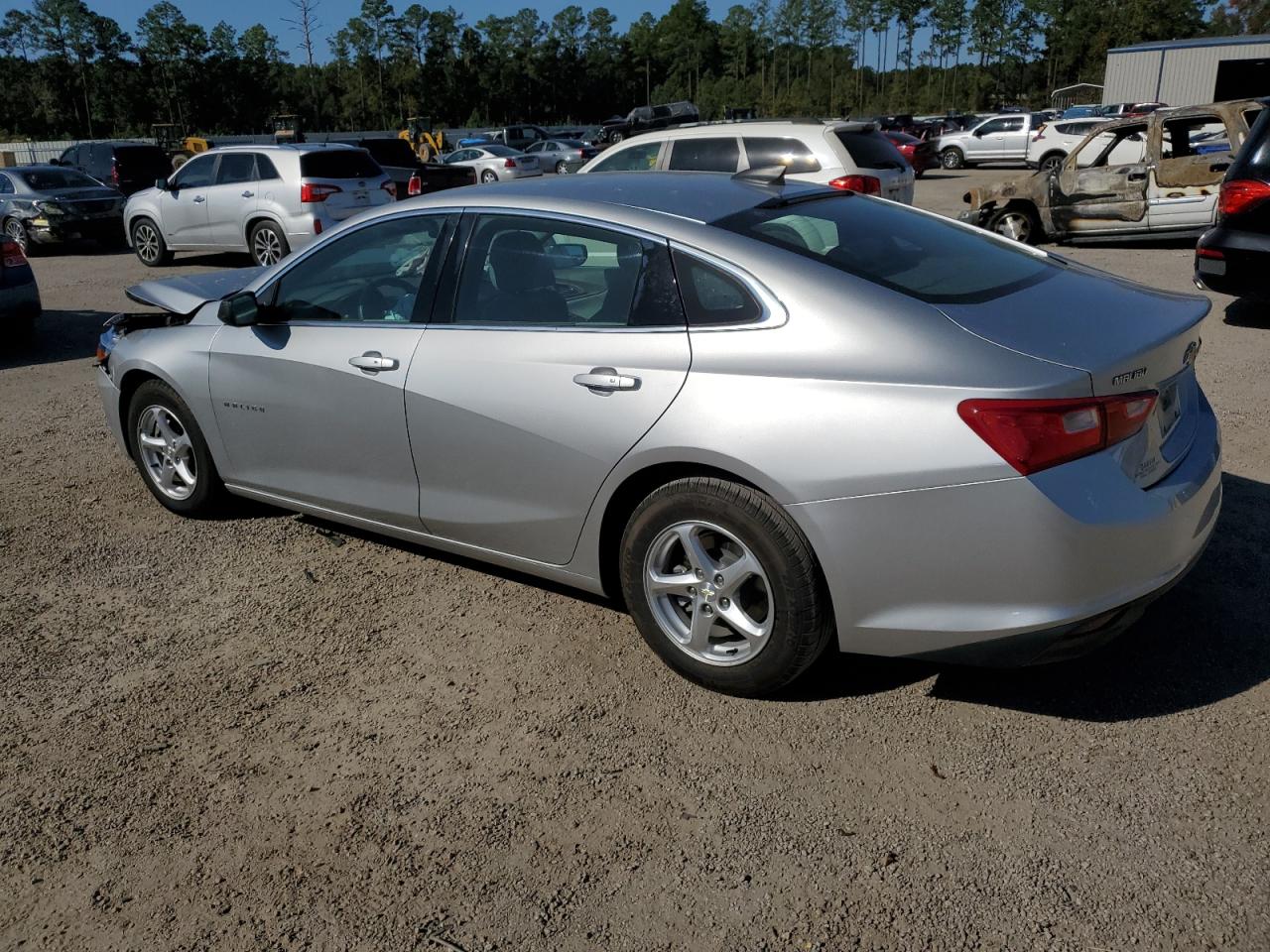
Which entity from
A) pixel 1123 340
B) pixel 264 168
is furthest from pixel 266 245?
pixel 1123 340

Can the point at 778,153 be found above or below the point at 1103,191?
above

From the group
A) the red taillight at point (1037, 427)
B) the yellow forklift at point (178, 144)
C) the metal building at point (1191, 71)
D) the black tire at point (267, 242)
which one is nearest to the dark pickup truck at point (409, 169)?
the yellow forklift at point (178, 144)

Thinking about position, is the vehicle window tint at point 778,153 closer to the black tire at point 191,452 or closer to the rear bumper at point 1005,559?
the black tire at point 191,452

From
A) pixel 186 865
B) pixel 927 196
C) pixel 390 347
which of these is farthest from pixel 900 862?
pixel 927 196

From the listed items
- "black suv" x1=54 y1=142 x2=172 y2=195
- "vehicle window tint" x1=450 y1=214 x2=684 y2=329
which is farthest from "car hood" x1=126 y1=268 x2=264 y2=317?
"black suv" x1=54 y1=142 x2=172 y2=195

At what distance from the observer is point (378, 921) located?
2.58 meters

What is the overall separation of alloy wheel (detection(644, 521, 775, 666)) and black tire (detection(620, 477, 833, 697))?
0.02m

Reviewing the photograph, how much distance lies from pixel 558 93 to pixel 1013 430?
100163mm

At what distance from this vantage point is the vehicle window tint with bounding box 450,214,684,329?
350cm

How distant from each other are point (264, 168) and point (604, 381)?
11918 mm

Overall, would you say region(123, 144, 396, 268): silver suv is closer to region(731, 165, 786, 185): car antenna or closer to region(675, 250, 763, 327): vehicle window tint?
region(731, 165, 786, 185): car antenna

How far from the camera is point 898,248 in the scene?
361 centimetres

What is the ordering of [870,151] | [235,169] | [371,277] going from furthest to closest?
Result: [235,169], [870,151], [371,277]

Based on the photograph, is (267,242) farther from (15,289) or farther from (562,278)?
(562,278)
